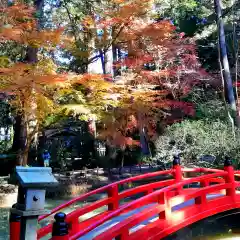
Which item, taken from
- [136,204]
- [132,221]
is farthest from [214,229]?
[132,221]

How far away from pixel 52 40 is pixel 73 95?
2212mm

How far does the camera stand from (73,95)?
481 inches

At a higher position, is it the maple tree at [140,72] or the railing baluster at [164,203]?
the maple tree at [140,72]

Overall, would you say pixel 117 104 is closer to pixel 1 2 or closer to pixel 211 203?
pixel 1 2

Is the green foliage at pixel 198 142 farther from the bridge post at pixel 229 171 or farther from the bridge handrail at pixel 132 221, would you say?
the bridge handrail at pixel 132 221

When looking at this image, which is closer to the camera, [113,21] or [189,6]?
[113,21]

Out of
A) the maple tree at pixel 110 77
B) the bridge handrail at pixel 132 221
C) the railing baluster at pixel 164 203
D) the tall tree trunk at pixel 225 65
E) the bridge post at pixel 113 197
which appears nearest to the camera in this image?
the bridge handrail at pixel 132 221

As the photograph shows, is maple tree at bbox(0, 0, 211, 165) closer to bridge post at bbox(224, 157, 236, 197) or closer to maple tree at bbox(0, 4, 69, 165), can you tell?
maple tree at bbox(0, 4, 69, 165)

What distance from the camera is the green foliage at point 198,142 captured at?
11258 mm

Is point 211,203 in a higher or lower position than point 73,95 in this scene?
lower

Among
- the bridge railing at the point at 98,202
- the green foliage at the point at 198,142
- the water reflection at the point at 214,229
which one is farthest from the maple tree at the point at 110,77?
the bridge railing at the point at 98,202

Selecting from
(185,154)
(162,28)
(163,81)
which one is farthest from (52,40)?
(163,81)

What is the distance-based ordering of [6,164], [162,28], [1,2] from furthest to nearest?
[6,164] < [162,28] < [1,2]

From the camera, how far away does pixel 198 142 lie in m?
11.6
